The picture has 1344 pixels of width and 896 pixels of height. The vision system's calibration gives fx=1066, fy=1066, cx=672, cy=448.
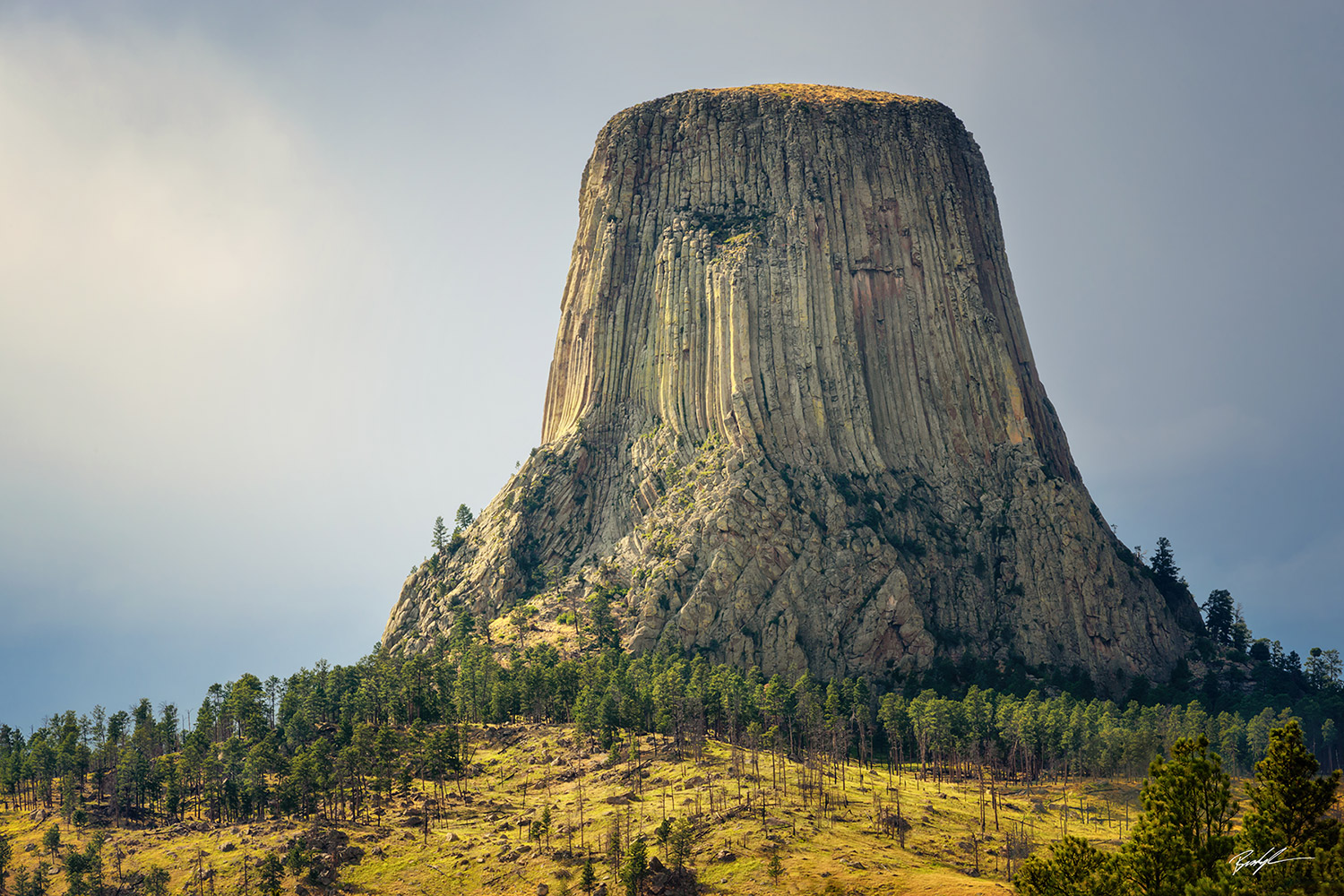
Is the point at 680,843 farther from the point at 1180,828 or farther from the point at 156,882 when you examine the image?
the point at 1180,828

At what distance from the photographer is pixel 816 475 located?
17212 cm

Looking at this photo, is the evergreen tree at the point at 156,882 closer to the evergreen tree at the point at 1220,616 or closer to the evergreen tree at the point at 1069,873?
the evergreen tree at the point at 1069,873

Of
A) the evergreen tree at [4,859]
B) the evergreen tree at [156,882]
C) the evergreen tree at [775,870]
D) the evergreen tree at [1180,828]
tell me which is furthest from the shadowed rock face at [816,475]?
the evergreen tree at [1180,828]

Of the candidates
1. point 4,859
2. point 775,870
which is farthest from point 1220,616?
point 4,859

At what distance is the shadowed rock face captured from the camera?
160375mm

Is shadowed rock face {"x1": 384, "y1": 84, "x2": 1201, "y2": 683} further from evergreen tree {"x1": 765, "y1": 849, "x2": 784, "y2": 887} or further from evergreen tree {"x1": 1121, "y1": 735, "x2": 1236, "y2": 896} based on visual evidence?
evergreen tree {"x1": 1121, "y1": 735, "x2": 1236, "y2": 896}

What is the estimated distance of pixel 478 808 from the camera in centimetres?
10869

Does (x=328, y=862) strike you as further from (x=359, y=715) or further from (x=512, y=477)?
(x=512, y=477)

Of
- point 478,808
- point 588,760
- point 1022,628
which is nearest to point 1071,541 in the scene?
point 1022,628

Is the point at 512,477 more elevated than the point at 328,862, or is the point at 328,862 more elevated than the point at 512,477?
the point at 512,477

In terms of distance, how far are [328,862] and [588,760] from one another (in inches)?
1228
